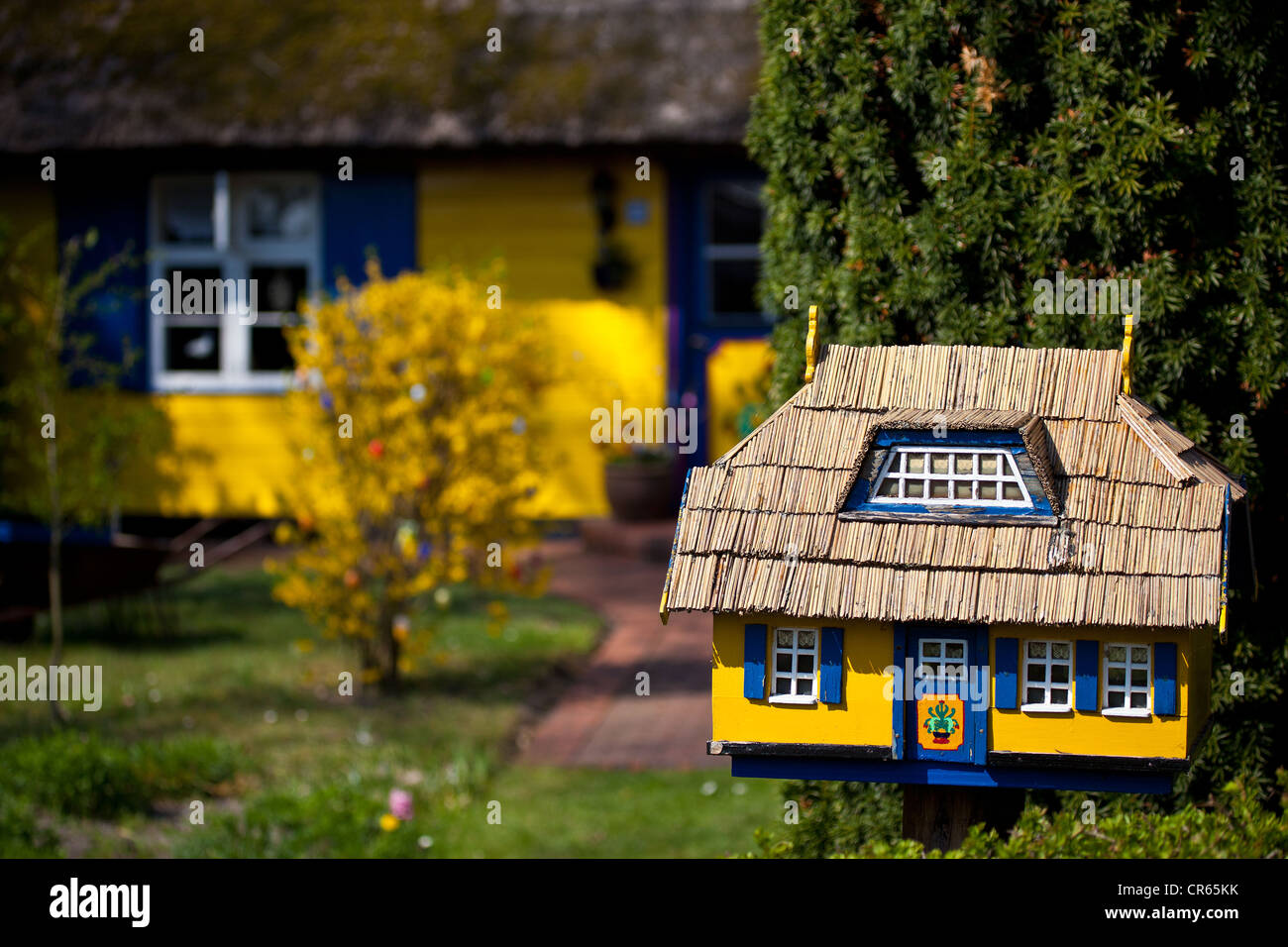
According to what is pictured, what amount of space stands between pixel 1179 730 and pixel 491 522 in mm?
6329

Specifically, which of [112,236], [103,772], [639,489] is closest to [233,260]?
[112,236]

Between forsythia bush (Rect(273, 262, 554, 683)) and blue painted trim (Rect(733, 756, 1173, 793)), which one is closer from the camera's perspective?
blue painted trim (Rect(733, 756, 1173, 793))

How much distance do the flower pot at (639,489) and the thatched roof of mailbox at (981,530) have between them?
10.5 metres

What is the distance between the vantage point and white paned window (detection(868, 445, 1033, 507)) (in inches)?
71.3

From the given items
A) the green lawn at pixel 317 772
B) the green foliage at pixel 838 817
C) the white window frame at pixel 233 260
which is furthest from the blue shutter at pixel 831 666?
the white window frame at pixel 233 260

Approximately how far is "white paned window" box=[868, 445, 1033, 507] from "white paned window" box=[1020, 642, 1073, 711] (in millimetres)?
206

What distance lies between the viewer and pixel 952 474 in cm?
183

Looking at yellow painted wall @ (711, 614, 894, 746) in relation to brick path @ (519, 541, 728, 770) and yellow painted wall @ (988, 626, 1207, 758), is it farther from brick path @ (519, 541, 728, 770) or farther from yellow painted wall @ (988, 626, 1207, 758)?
brick path @ (519, 541, 728, 770)

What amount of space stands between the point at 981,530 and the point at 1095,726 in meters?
0.31

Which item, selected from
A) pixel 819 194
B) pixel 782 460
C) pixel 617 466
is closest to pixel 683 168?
pixel 617 466

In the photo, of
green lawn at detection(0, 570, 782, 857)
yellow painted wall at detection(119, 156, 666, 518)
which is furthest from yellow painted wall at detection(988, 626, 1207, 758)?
yellow painted wall at detection(119, 156, 666, 518)

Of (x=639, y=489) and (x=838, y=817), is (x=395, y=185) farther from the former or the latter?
(x=838, y=817)

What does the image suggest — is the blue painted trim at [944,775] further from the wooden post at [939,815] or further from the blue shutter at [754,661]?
the wooden post at [939,815]

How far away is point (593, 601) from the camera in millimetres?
10664
